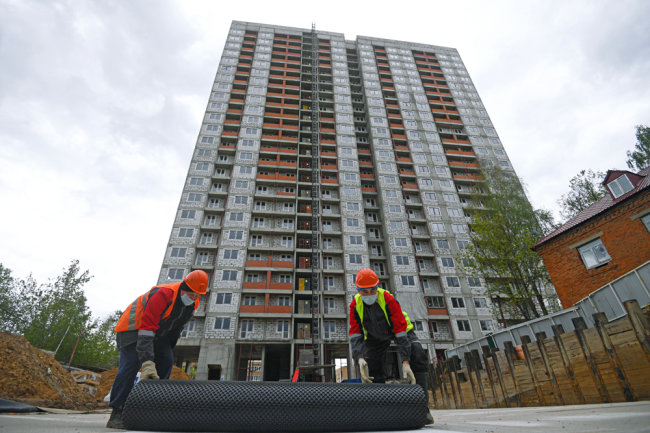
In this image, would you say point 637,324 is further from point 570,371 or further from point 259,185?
point 259,185

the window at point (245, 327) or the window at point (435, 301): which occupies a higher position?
the window at point (435, 301)

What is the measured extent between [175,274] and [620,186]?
116ft

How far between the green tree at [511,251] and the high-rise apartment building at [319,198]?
47.8ft

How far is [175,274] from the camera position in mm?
30297

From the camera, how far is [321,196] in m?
39.9

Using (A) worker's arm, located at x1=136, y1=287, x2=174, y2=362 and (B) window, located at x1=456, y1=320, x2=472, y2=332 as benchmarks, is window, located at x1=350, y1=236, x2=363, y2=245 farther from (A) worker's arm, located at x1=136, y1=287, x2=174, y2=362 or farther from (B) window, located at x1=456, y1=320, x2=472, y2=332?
(A) worker's arm, located at x1=136, y1=287, x2=174, y2=362

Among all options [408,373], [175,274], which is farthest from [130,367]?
[175,274]

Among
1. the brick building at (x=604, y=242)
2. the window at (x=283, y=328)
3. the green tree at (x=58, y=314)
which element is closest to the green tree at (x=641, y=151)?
the brick building at (x=604, y=242)

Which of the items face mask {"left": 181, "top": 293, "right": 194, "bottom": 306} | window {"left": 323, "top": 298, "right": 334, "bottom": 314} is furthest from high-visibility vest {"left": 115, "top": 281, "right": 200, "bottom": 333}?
window {"left": 323, "top": 298, "right": 334, "bottom": 314}

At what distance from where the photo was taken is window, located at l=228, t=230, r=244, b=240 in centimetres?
3394

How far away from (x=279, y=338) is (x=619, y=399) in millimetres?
27720

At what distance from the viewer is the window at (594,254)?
47.4 feet

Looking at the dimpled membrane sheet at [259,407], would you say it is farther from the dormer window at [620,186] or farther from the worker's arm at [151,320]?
the dormer window at [620,186]

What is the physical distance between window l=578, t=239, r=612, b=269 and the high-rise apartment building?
18.4 m
